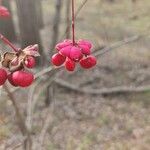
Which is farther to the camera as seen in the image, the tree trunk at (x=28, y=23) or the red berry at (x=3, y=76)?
the tree trunk at (x=28, y=23)

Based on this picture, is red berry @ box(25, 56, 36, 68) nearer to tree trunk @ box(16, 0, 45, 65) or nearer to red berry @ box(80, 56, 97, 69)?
red berry @ box(80, 56, 97, 69)

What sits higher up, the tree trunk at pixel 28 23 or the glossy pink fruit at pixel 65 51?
the glossy pink fruit at pixel 65 51

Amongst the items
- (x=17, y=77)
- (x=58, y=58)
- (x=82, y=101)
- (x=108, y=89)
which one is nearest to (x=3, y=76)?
(x=17, y=77)

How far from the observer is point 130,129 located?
4996mm

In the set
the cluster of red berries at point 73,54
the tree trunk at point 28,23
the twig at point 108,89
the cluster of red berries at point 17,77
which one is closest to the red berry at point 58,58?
the cluster of red berries at point 73,54

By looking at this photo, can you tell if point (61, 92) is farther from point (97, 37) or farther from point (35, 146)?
point (97, 37)

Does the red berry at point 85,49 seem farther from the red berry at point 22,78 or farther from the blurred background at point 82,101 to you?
the blurred background at point 82,101

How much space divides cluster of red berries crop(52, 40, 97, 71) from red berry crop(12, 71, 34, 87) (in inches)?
4.6

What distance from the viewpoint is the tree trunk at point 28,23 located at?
5.30m

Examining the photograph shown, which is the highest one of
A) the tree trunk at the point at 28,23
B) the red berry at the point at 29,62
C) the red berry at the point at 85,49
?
the red berry at the point at 85,49

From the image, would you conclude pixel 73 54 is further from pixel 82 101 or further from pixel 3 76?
pixel 82 101

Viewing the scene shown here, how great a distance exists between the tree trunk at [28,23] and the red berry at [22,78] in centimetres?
378

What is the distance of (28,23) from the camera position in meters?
5.54

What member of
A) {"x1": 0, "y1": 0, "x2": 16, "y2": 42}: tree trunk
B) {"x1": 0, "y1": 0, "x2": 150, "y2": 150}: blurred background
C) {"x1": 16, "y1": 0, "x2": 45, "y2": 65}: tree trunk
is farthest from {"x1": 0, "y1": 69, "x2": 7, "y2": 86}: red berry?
{"x1": 0, "y1": 0, "x2": 16, "y2": 42}: tree trunk
